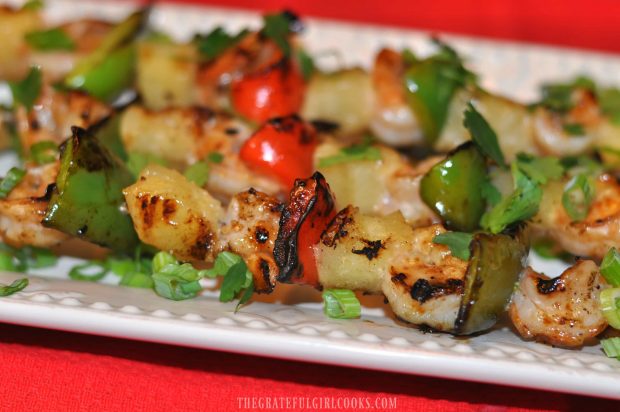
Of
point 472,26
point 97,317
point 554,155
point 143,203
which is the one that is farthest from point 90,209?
point 472,26

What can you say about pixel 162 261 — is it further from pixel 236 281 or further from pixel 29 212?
pixel 29 212

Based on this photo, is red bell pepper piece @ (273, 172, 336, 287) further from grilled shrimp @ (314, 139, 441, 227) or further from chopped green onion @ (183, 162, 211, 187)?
chopped green onion @ (183, 162, 211, 187)

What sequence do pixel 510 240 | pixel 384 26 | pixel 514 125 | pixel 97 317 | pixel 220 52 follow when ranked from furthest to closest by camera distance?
1. pixel 384 26
2. pixel 220 52
3. pixel 514 125
4. pixel 510 240
5. pixel 97 317

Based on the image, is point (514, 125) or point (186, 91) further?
point (186, 91)

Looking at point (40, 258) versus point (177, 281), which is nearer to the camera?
point (177, 281)

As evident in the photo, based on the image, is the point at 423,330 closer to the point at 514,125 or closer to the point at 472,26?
the point at 514,125

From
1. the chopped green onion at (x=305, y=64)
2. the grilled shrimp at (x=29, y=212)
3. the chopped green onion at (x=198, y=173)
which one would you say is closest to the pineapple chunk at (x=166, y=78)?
the chopped green onion at (x=305, y=64)

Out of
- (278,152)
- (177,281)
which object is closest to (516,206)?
(278,152)
